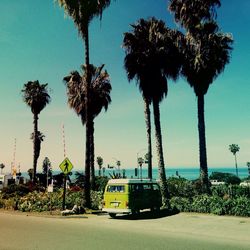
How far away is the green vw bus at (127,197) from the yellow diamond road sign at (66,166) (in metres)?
3.06

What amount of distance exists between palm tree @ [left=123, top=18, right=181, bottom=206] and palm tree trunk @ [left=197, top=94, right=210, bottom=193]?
2.74 meters

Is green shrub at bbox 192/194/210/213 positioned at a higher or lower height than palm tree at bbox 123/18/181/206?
lower

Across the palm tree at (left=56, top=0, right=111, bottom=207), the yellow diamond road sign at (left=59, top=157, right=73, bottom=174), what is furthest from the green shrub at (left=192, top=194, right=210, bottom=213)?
the yellow diamond road sign at (left=59, top=157, right=73, bottom=174)

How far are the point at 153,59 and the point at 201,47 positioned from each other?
12.7 ft

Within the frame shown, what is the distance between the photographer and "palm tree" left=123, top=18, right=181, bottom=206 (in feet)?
82.0

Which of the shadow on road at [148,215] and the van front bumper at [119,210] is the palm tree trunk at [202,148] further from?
the van front bumper at [119,210]

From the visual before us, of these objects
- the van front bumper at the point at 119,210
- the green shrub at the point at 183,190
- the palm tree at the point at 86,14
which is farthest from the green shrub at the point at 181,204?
the palm tree at the point at 86,14

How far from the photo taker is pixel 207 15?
87.4 ft

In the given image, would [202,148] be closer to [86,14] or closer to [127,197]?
[127,197]

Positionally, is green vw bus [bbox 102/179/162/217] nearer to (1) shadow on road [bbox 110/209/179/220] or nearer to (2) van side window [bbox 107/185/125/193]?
(2) van side window [bbox 107/185/125/193]

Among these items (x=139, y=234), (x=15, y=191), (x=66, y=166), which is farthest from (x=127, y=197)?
(x=15, y=191)

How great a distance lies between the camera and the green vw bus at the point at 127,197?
62.2 ft

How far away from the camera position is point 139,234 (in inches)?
531

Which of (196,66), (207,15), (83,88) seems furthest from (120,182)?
(83,88)
